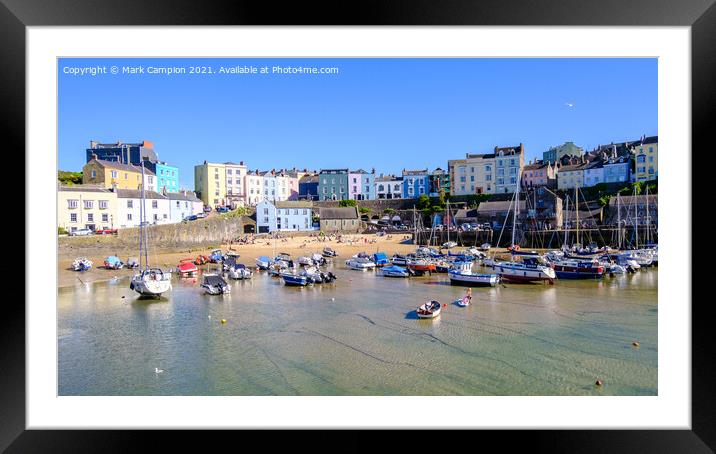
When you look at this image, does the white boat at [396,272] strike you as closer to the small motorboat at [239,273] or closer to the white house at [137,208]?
the small motorboat at [239,273]

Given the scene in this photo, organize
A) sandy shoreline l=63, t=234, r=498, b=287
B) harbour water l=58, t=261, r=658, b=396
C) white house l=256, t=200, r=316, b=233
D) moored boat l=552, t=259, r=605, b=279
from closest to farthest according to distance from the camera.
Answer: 1. harbour water l=58, t=261, r=658, b=396
2. moored boat l=552, t=259, r=605, b=279
3. sandy shoreline l=63, t=234, r=498, b=287
4. white house l=256, t=200, r=316, b=233

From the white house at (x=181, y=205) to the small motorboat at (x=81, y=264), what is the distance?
3297mm

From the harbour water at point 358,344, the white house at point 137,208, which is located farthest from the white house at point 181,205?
the harbour water at point 358,344

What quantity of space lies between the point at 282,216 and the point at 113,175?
25.2 feet

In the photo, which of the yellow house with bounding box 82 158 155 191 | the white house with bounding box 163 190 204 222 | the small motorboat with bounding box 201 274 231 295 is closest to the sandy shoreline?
the white house with bounding box 163 190 204 222

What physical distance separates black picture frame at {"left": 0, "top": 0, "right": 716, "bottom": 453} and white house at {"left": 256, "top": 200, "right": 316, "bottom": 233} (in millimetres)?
16585

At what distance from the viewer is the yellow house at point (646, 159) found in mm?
18516

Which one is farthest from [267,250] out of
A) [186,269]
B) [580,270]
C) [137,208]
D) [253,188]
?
[580,270]

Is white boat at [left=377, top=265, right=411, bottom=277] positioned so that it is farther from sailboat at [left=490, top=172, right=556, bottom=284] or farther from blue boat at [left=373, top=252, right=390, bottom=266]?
sailboat at [left=490, top=172, right=556, bottom=284]

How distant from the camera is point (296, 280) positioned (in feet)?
36.6

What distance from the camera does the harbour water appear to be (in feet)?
15.6
